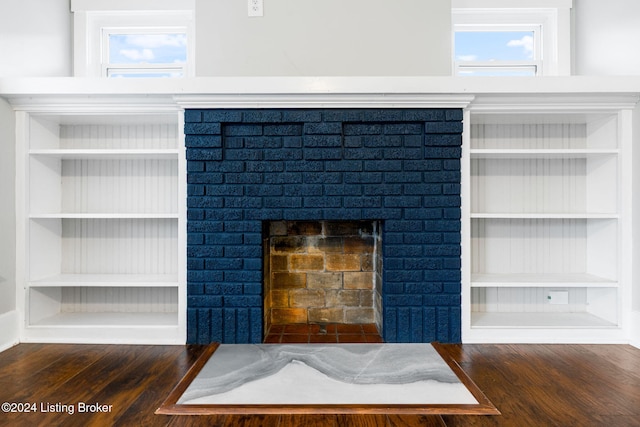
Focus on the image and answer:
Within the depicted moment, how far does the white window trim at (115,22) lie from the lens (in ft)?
9.68

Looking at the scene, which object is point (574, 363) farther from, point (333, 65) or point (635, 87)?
point (333, 65)

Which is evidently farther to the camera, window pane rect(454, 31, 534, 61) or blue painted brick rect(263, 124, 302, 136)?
window pane rect(454, 31, 534, 61)

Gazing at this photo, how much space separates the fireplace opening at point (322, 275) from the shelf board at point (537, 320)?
2.47ft

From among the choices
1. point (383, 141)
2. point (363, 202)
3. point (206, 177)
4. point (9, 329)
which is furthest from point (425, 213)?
point (9, 329)

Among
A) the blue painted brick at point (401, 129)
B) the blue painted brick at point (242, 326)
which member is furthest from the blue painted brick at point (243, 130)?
the blue painted brick at point (242, 326)

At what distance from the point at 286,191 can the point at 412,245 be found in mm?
885

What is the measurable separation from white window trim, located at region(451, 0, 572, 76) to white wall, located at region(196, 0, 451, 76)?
0.51 metres

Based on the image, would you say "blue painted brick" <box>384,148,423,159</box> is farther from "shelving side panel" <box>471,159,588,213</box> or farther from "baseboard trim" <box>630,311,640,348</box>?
"baseboard trim" <box>630,311,640,348</box>

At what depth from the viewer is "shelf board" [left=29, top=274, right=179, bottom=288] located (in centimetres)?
242

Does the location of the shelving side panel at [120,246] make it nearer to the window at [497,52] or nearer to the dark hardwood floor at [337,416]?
the dark hardwood floor at [337,416]

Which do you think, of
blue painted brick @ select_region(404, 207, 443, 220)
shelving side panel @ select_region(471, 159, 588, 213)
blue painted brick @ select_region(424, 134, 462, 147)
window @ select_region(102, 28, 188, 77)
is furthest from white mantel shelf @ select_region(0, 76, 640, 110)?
window @ select_region(102, 28, 188, 77)

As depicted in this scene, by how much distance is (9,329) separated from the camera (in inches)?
92.7

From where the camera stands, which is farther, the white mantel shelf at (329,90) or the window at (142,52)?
the window at (142,52)

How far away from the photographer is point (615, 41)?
2555 millimetres
